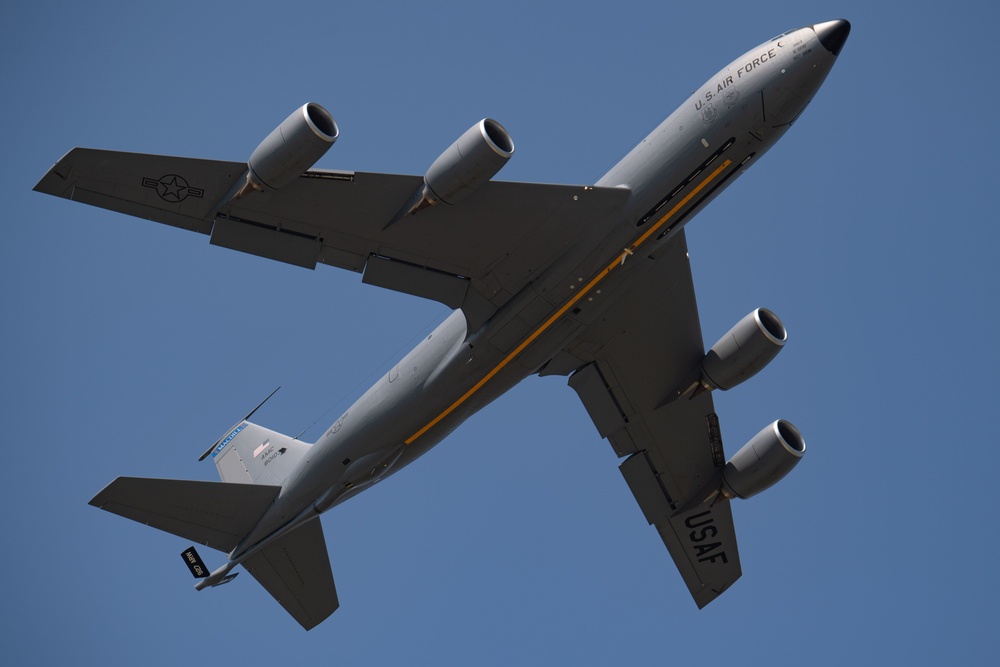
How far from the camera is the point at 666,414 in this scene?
108ft

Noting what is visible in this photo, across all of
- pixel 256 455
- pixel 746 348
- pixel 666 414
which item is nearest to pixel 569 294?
pixel 746 348

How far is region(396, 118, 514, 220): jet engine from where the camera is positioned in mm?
24859

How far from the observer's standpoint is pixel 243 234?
2650 centimetres

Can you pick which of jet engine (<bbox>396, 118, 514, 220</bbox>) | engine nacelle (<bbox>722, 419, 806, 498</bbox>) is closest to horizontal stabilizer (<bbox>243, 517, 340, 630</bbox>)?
jet engine (<bbox>396, 118, 514, 220</bbox>)

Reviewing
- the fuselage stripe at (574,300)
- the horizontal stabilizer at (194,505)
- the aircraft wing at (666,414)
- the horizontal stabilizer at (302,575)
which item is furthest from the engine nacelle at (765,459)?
the horizontal stabilizer at (194,505)

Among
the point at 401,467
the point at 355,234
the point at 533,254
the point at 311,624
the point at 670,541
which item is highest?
the point at 355,234

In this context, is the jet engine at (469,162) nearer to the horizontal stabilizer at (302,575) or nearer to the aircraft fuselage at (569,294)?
the aircraft fuselage at (569,294)

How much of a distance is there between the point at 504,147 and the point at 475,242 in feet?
10.2

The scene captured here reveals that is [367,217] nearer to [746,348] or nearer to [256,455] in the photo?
[256,455]

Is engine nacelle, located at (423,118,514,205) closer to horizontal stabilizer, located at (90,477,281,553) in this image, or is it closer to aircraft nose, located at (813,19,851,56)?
aircraft nose, located at (813,19,851,56)

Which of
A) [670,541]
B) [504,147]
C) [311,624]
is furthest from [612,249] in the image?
[311,624]

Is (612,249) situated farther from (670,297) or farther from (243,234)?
(243,234)

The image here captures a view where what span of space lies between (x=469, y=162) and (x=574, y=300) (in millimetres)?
4436

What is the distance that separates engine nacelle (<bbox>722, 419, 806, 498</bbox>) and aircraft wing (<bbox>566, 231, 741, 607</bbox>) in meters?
0.90
